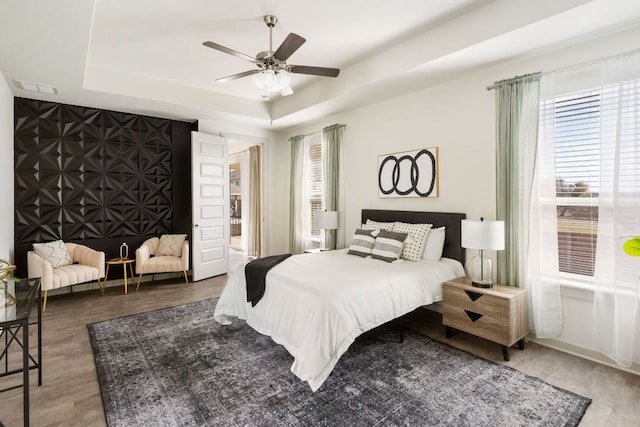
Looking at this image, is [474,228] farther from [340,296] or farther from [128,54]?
[128,54]

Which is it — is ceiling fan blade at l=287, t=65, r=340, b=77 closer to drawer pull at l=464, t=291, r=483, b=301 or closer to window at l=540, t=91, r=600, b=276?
window at l=540, t=91, r=600, b=276

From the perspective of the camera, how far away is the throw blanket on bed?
114 inches

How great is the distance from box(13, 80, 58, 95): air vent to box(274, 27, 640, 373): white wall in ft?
12.3

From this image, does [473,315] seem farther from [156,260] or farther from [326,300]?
[156,260]

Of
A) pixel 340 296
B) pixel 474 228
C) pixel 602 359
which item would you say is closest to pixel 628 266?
pixel 602 359

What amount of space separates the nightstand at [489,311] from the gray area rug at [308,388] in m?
0.23

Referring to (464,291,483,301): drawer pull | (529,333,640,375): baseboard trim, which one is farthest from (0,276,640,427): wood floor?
(464,291,483,301): drawer pull

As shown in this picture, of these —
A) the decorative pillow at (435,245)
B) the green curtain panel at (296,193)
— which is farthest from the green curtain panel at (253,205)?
the decorative pillow at (435,245)

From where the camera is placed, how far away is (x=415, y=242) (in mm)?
3572

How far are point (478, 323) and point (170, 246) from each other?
4.44 meters

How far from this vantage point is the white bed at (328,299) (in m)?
2.20

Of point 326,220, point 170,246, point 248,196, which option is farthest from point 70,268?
point 248,196

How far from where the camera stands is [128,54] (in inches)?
144

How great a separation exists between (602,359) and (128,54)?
5.44 metres
